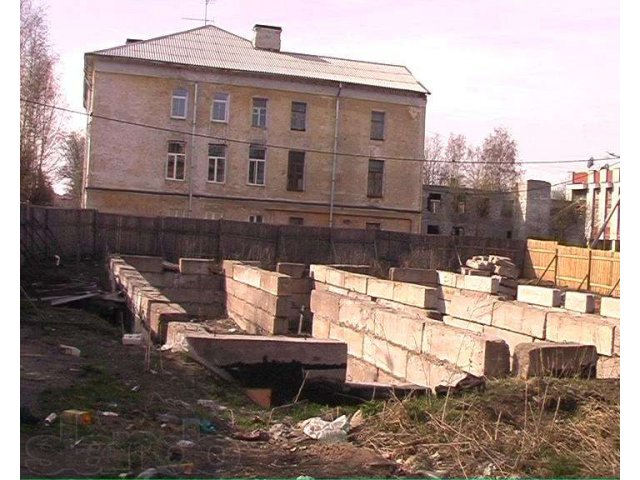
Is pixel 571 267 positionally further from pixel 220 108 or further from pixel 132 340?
pixel 132 340

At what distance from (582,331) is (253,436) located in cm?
455

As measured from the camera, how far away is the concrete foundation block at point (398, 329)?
332 inches

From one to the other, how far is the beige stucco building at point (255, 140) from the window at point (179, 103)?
0.04 m

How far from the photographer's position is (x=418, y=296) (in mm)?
11805

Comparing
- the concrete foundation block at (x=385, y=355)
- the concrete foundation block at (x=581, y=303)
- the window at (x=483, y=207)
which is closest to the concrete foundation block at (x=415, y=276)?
the concrete foundation block at (x=581, y=303)

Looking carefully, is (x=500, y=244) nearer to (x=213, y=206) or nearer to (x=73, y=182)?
(x=213, y=206)

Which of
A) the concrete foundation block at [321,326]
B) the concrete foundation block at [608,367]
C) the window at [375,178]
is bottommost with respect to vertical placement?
the concrete foundation block at [321,326]

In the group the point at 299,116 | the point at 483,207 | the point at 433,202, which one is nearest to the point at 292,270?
the point at 299,116

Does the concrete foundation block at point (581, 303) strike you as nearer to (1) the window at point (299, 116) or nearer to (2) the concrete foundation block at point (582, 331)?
(2) the concrete foundation block at point (582, 331)

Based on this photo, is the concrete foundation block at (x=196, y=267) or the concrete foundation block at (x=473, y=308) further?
the concrete foundation block at (x=196, y=267)

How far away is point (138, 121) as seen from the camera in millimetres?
25859

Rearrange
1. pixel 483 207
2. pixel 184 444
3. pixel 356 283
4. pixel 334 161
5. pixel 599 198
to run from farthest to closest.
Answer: pixel 483 207, pixel 334 161, pixel 356 283, pixel 599 198, pixel 184 444

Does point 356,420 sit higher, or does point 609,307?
point 609,307

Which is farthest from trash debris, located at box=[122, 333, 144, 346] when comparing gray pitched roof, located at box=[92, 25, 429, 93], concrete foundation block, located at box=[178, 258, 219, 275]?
gray pitched roof, located at box=[92, 25, 429, 93]
